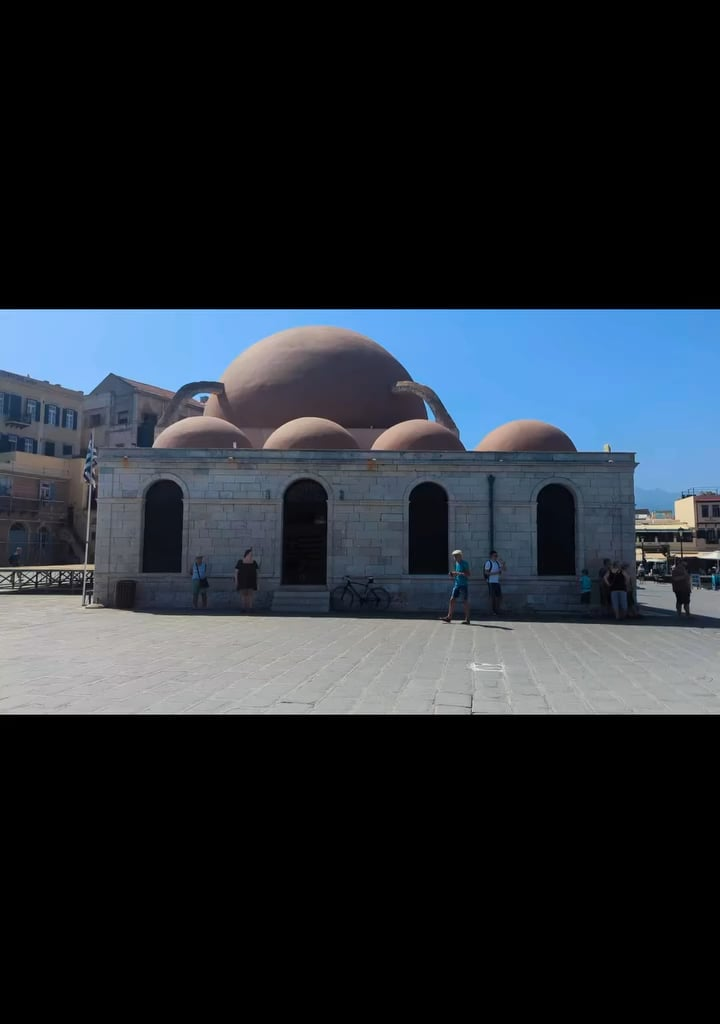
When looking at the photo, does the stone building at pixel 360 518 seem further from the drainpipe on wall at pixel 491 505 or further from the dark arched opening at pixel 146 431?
the dark arched opening at pixel 146 431

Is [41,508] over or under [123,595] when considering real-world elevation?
over

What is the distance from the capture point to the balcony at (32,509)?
Result: 3416 centimetres

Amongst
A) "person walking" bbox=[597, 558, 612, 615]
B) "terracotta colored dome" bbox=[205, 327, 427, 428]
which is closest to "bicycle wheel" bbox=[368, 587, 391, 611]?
"person walking" bbox=[597, 558, 612, 615]

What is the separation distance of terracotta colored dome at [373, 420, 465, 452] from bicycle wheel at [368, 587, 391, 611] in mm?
3293

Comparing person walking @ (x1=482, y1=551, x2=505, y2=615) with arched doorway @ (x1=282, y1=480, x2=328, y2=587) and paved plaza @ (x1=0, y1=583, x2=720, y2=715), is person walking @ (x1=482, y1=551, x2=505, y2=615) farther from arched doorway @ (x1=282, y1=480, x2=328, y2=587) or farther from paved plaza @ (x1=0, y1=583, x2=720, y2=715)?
arched doorway @ (x1=282, y1=480, x2=328, y2=587)

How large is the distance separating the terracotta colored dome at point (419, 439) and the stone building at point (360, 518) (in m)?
0.56

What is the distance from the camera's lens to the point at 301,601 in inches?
605

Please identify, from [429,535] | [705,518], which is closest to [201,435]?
[429,535]

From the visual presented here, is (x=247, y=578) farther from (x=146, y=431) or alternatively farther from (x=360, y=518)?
(x=146, y=431)

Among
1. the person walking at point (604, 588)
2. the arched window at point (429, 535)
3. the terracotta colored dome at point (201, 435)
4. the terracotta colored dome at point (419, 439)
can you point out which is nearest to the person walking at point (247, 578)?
the terracotta colored dome at point (201, 435)

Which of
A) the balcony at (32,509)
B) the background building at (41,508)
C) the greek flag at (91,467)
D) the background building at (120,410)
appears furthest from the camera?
the background building at (120,410)

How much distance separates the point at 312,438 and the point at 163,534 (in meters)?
4.17

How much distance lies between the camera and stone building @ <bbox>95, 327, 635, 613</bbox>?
1571 cm
